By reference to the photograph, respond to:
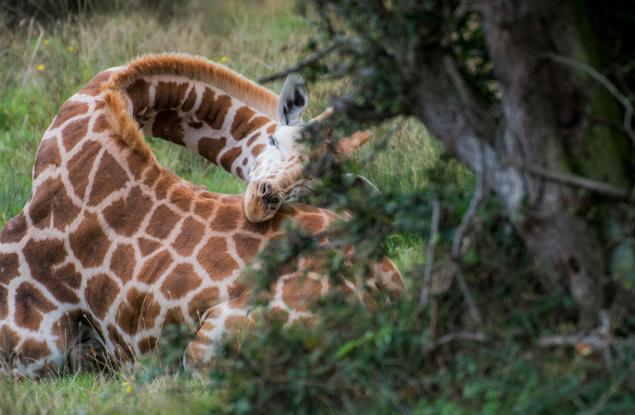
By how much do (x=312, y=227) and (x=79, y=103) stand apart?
1429 millimetres

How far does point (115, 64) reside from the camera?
8734mm

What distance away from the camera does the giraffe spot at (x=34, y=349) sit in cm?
527

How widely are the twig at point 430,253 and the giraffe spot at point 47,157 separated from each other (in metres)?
2.67

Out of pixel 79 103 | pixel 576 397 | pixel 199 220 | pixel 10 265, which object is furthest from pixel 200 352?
pixel 576 397

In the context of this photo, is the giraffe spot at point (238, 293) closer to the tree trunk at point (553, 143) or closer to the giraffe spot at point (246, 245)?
the giraffe spot at point (246, 245)

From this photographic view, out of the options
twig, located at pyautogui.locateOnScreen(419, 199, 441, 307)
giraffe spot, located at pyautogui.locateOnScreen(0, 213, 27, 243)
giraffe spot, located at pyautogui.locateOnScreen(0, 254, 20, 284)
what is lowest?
giraffe spot, located at pyautogui.locateOnScreen(0, 254, 20, 284)

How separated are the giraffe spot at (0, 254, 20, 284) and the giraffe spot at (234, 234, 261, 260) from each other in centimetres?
109

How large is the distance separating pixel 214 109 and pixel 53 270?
132 centimetres

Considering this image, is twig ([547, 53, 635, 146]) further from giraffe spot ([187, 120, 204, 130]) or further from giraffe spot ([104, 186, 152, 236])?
giraffe spot ([187, 120, 204, 130])

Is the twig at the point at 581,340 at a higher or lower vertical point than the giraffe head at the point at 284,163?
higher

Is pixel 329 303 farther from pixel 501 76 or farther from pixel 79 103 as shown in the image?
pixel 79 103

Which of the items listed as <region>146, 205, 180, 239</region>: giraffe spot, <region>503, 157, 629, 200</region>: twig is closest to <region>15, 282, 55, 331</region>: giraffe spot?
<region>146, 205, 180, 239</region>: giraffe spot

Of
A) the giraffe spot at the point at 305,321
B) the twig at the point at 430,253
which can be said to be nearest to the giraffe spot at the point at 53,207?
the giraffe spot at the point at 305,321

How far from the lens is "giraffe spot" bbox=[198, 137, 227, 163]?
6133 mm
